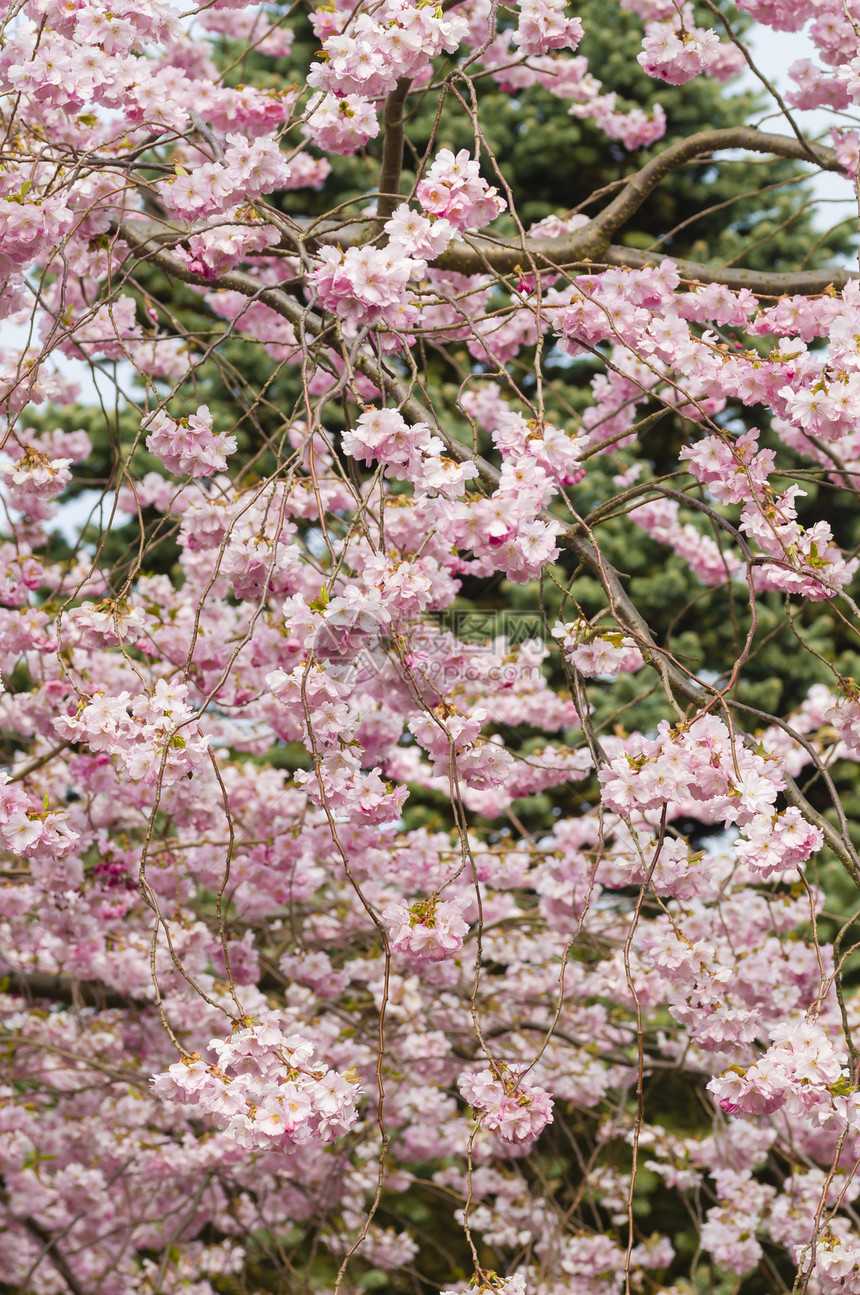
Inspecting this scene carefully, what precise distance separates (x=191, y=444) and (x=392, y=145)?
1.06m

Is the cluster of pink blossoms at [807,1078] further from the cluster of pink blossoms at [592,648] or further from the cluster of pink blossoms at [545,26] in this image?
the cluster of pink blossoms at [545,26]

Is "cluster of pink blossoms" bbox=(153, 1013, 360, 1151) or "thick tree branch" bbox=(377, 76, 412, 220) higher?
"thick tree branch" bbox=(377, 76, 412, 220)

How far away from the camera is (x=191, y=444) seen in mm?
2014

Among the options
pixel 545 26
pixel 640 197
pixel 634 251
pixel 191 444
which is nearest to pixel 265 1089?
pixel 191 444

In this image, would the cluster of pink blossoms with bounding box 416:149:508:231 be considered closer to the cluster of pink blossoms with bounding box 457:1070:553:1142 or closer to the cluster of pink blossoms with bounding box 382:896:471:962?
the cluster of pink blossoms with bounding box 382:896:471:962

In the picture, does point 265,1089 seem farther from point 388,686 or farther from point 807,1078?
point 388,686

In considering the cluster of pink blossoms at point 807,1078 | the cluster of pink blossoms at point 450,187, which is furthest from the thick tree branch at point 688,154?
the cluster of pink blossoms at point 807,1078

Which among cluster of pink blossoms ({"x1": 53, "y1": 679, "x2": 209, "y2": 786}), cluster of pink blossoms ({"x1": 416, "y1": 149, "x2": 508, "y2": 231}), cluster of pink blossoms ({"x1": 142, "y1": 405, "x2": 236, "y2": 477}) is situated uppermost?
cluster of pink blossoms ({"x1": 416, "y1": 149, "x2": 508, "y2": 231})

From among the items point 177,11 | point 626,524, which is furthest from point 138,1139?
point 626,524

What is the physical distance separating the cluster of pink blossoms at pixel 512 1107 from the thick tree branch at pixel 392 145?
165 cm

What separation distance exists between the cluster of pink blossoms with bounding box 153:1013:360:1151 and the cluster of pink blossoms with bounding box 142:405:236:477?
941 mm

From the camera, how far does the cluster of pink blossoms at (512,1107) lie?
1759 millimetres

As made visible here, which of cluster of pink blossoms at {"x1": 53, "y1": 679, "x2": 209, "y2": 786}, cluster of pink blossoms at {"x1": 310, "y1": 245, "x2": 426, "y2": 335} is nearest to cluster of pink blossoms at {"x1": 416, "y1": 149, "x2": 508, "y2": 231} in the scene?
cluster of pink blossoms at {"x1": 310, "y1": 245, "x2": 426, "y2": 335}

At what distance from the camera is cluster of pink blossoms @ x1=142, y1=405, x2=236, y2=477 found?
199 centimetres
